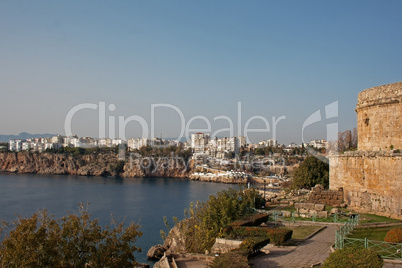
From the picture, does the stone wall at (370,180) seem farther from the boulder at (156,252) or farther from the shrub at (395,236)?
the boulder at (156,252)

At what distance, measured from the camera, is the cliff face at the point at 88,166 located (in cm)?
8269

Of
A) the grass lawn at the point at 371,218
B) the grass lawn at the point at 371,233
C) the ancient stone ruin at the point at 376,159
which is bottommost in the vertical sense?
the grass lawn at the point at 371,218

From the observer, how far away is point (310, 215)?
1437cm

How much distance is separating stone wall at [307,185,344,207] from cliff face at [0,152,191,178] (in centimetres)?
6678

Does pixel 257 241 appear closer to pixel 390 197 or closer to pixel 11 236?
pixel 11 236

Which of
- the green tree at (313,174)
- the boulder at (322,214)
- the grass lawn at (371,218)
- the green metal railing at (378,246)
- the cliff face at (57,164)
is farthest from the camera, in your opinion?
the cliff face at (57,164)

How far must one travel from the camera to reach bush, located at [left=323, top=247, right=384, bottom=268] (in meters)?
5.79

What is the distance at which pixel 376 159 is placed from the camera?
45.0 feet

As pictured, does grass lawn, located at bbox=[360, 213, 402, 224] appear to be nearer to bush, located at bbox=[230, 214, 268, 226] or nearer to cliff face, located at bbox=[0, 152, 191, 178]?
bush, located at bbox=[230, 214, 268, 226]

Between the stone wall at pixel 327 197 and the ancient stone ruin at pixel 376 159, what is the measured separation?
32 cm

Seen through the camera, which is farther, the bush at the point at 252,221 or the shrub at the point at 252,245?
the bush at the point at 252,221

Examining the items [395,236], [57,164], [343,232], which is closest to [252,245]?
[343,232]

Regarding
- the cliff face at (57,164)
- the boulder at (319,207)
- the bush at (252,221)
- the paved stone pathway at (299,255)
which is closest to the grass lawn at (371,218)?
the boulder at (319,207)

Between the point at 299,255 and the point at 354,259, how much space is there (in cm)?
336
